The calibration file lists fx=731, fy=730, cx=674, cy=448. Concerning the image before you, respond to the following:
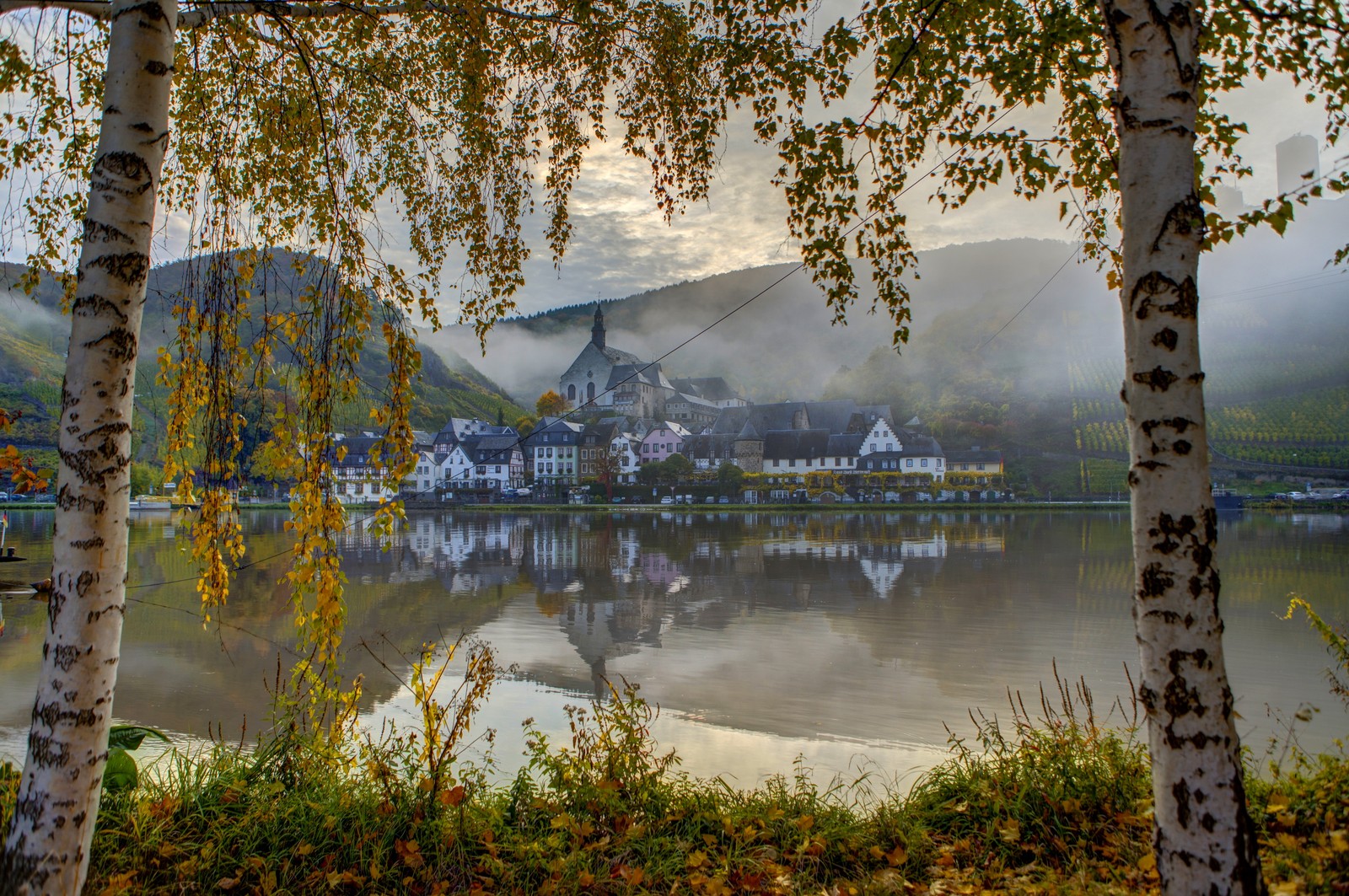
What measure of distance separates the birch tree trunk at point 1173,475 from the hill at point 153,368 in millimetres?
2334

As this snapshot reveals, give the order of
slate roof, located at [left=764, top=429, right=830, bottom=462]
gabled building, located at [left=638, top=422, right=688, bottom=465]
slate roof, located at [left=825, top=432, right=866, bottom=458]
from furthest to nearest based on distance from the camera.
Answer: gabled building, located at [left=638, top=422, right=688, bottom=465] → slate roof, located at [left=764, top=429, right=830, bottom=462] → slate roof, located at [left=825, top=432, right=866, bottom=458]

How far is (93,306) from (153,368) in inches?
1574

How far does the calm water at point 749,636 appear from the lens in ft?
23.1

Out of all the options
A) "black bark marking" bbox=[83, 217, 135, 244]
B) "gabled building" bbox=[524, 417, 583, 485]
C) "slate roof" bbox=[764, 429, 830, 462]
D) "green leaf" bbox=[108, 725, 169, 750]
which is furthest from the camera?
"gabled building" bbox=[524, 417, 583, 485]

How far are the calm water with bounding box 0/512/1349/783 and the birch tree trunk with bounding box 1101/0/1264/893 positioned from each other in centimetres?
388

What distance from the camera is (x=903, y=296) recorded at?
403 cm

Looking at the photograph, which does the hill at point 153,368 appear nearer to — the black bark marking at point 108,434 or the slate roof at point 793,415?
the black bark marking at point 108,434

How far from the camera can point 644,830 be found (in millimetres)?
3553

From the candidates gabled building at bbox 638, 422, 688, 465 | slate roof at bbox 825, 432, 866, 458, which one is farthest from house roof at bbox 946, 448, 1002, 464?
gabled building at bbox 638, 422, 688, 465

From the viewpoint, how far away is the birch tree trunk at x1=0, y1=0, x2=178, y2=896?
2.13 metres

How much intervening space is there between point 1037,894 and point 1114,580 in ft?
53.5

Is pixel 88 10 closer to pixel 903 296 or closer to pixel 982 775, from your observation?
pixel 903 296

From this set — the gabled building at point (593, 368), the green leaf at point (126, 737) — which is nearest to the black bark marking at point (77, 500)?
the green leaf at point (126, 737)

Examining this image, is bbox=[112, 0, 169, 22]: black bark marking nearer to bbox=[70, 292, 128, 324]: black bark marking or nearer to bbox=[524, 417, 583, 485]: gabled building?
bbox=[70, 292, 128, 324]: black bark marking
